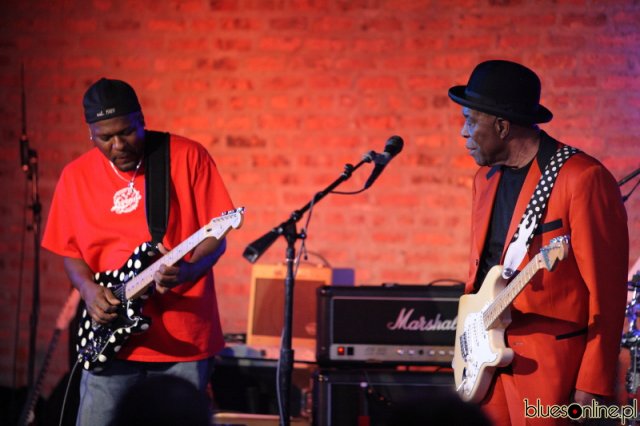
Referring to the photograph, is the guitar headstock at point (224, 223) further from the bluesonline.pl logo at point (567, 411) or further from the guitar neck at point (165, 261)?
the bluesonline.pl logo at point (567, 411)

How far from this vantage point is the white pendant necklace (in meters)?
3.88

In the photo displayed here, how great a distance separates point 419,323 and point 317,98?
209 centimetres

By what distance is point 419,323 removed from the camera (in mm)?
4871

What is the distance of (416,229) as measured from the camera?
6184mm

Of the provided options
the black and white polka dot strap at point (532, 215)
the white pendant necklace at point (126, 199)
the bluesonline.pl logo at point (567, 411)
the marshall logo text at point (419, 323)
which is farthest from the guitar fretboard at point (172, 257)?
the marshall logo text at point (419, 323)

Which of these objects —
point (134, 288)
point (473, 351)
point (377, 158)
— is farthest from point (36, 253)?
point (473, 351)

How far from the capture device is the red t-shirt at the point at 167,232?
3.75 meters

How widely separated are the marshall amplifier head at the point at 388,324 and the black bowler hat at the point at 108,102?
168 cm

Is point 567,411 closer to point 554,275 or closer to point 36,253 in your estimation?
point 554,275

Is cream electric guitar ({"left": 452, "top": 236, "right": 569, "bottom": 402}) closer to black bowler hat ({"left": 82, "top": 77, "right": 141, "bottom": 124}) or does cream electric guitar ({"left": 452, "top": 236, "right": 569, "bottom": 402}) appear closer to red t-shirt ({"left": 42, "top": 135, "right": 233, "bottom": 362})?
red t-shirt ({"left": 42, "top": 135, "right": 233, "bottom": 362})

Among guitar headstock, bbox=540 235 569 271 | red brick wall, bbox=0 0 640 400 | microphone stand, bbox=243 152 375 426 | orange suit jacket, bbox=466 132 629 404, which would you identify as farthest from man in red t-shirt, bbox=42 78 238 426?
red brick wall, bbox=0 0 640 400

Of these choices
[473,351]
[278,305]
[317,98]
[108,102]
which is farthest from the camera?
[317,98]

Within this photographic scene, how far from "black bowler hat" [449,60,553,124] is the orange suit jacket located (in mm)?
269

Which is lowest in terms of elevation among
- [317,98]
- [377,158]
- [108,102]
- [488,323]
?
[488,323]
